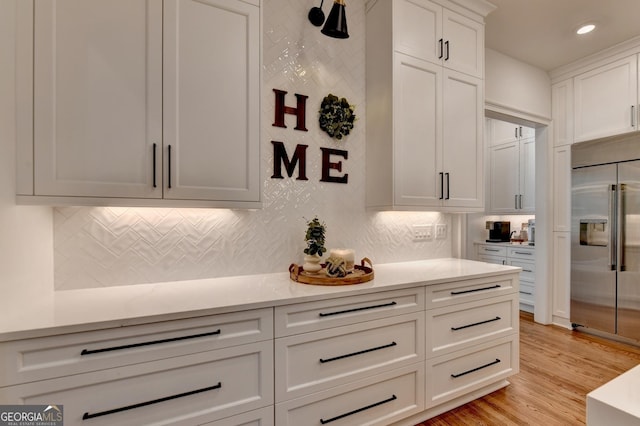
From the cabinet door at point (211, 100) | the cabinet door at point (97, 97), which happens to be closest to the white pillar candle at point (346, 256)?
the cabinet door at point (211, 100)

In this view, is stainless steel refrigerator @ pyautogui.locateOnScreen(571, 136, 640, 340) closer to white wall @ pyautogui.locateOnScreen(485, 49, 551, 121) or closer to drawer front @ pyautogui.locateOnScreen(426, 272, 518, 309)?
white wall @ pyautogui.locateOnScreen(485, 49, 551, 121)

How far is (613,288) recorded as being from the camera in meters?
3.13

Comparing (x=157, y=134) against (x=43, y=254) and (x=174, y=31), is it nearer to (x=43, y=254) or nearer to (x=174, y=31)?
(x=174, y=31)

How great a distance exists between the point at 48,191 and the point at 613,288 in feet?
15.0

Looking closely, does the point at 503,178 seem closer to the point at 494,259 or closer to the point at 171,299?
the point at 494,259

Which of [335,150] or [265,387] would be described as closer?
[265,387]

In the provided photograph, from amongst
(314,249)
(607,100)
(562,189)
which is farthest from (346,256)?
(607,100)

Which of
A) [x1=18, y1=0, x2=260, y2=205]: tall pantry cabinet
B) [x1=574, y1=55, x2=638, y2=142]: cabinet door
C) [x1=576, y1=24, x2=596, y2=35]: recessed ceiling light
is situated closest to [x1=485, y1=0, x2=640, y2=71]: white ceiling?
[x1=576, y1=24, x2=596, y2=35]: recessed ceiling light

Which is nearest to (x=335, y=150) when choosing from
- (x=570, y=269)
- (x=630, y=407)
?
(x=630, y=407)

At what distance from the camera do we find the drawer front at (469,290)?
6.38ft

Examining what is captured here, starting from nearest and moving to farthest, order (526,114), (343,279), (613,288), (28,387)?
1. (28,387)
2. (343,279)
3. (613,288)
4. (526,114)

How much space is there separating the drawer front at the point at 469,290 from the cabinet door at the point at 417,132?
1.96 feet

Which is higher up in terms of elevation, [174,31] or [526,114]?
[526,114]

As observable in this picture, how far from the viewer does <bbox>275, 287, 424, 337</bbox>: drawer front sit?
1.50 m
